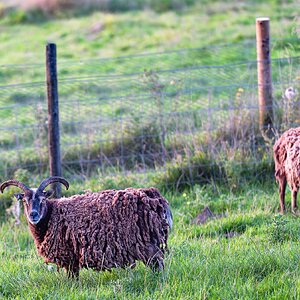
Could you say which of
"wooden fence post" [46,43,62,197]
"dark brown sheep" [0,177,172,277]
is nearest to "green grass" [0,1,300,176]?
"wooden fence post" [46,43,62,197]

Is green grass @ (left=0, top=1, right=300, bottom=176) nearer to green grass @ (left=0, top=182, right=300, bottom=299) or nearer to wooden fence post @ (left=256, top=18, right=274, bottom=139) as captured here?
wooden fence post @ (left=256, top=18, right=274, bottom=139)

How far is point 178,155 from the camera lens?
9.43 metres

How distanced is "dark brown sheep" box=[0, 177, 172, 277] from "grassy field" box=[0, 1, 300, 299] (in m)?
0.17

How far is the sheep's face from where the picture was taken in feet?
21.3

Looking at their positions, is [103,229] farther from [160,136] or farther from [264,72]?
[264,72]

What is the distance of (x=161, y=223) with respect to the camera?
20.9 feet

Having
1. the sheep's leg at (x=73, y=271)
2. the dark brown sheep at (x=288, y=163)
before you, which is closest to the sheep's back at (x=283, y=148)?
the dark brown sheep at (x=288, y=163)

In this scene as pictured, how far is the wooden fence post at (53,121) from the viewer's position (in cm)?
879

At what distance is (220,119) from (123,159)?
161cm

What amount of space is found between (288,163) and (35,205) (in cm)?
331

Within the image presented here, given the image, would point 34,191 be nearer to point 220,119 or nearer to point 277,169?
point 277,169

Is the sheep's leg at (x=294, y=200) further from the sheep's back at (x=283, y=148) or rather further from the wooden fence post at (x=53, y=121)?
the wooden fence post at (x=53, y=121)

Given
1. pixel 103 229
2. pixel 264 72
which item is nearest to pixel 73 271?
pixel 103 229

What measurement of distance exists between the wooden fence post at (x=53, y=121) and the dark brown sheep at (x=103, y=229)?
7.10 ft
